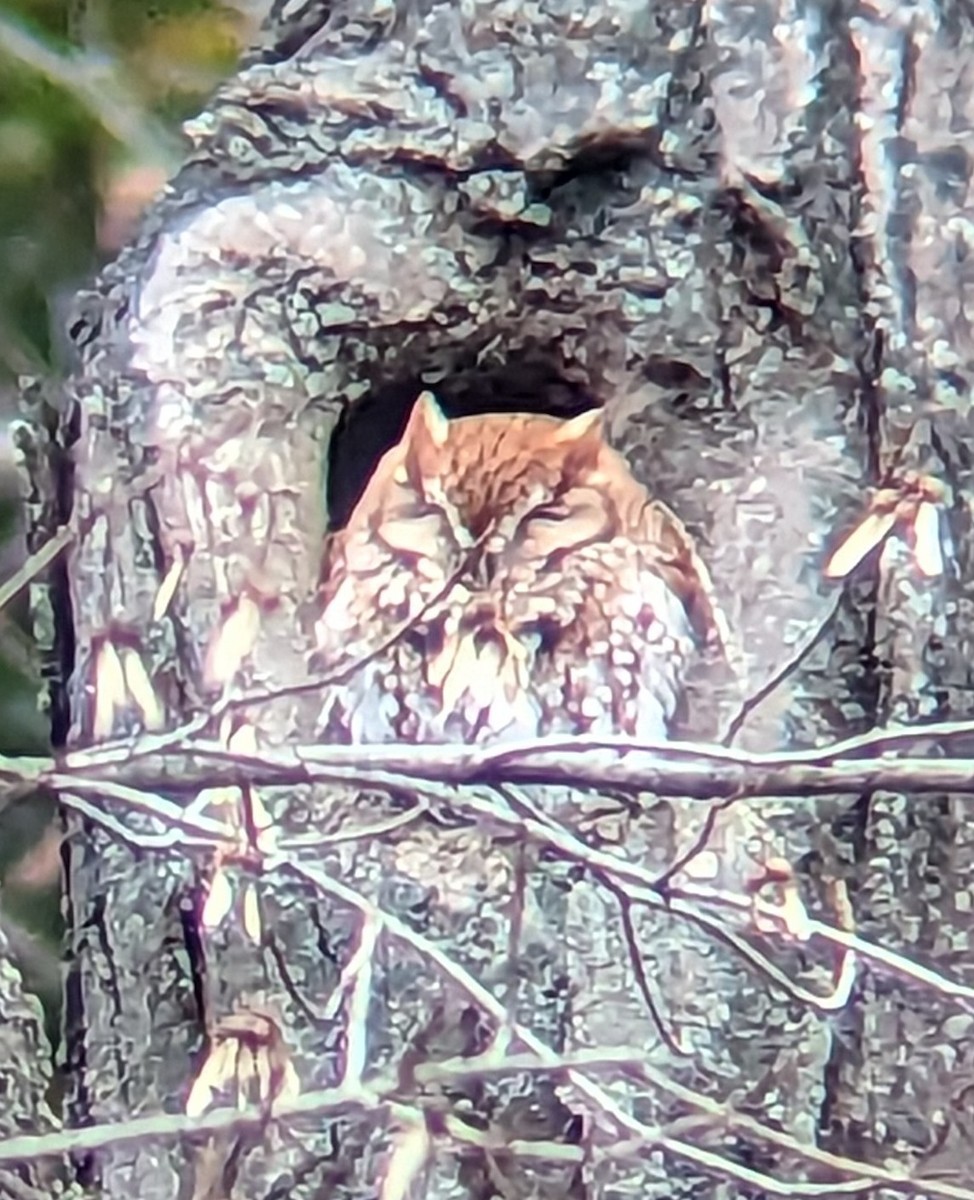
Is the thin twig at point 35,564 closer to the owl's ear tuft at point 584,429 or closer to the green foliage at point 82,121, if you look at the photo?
the green foliage at point 82,121

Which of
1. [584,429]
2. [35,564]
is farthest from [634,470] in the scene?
[35,564]

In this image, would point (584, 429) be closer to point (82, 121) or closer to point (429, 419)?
point (429, 419)

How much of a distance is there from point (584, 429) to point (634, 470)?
0.08 ft

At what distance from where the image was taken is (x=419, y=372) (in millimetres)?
668

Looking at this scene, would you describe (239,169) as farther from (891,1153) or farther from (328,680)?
(891,1153)

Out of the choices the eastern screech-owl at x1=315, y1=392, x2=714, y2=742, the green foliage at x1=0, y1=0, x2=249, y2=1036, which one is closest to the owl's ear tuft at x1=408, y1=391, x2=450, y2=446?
the eastern screech-owl at x1=315, y1=392, x2=714, y2=742

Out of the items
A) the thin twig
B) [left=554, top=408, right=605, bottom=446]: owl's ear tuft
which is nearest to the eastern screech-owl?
[left=554, top=408, right=605, bottom=446]: owl's ear tuft

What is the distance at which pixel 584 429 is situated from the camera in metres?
0.67

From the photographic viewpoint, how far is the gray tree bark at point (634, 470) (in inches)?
25.4

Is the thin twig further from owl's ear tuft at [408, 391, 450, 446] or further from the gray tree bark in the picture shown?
owl's ear tuft at [408, 391, 450, 446]

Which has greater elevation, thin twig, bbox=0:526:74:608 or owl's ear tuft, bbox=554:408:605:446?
owl's ear tuft, bbox=554:408:605:446

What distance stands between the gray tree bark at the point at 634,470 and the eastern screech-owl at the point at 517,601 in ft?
0.04

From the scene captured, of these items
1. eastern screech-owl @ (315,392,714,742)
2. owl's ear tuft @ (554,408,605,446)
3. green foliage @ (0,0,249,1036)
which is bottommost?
eastern screech-owl @ (315,392,714,742)

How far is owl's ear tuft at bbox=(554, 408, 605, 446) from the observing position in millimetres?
667
